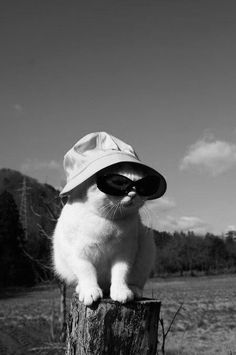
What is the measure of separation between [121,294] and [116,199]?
0.57m

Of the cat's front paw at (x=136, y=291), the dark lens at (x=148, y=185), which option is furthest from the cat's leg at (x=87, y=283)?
the dark lens at (x=148, y=185)

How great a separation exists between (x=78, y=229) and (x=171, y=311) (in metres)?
15.0

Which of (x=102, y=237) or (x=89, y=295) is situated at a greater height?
(x=102, y=237)

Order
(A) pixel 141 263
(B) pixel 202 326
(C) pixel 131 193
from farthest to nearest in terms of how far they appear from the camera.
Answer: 1. (B) pixel 202 326
2. (A) pixel 141 263
3. (C) pixel 131 193

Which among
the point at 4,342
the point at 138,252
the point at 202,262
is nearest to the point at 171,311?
the point at 4,342

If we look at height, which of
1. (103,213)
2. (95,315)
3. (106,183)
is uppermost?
(106,183)

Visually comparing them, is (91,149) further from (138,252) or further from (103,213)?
(138,252)

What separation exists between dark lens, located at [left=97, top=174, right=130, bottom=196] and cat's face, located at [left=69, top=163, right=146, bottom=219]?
3cm

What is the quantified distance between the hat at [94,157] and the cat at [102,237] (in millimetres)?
70

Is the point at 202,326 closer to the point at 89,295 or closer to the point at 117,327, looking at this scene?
the point at 117,327

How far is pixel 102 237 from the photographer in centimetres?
226

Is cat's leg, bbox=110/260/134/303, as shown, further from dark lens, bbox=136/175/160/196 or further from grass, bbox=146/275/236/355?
grass, bbox=146/275/236/355

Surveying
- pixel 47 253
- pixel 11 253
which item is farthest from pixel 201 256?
pixel 47 253

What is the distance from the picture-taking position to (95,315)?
7.38ft
